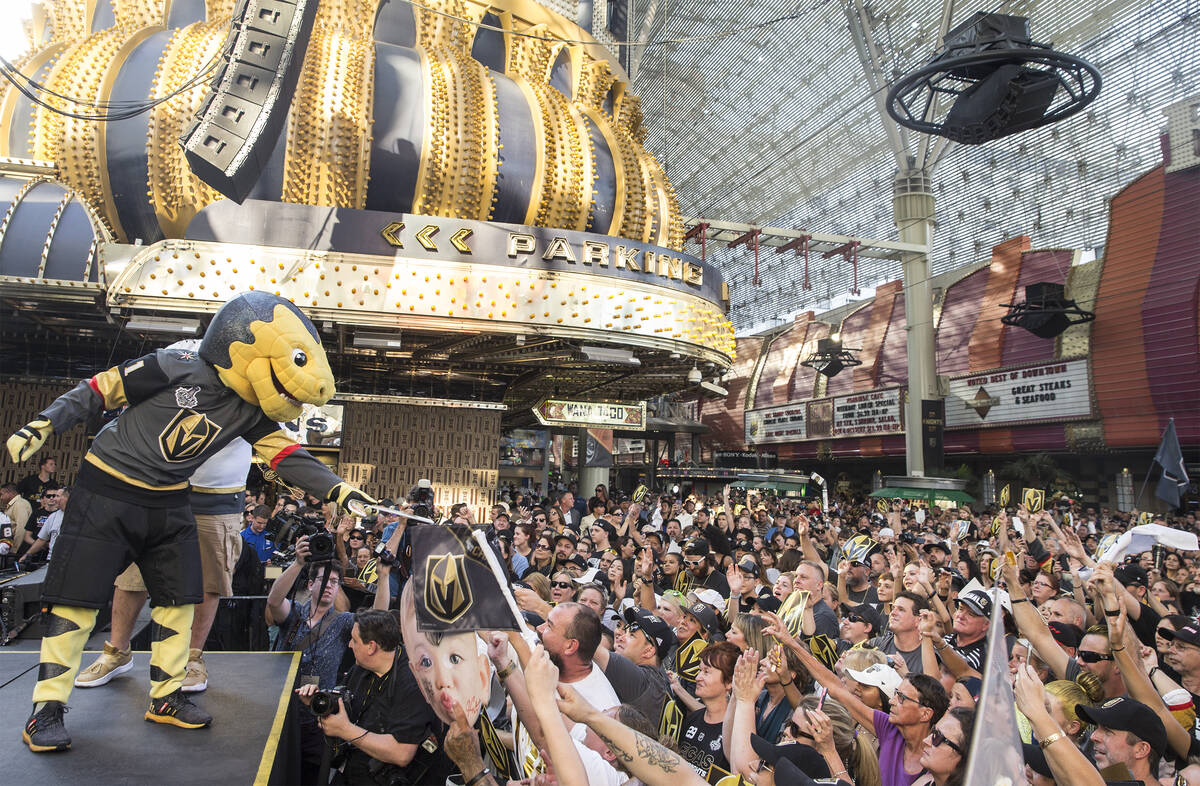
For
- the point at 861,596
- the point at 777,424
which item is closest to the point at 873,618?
the point at 861,596

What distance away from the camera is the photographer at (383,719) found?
3.59 m

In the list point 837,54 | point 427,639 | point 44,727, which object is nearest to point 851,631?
point 427,639

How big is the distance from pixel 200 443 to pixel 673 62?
4517 cm

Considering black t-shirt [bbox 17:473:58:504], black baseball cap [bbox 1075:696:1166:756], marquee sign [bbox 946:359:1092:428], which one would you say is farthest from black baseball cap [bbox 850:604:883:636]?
marquee sign [bbox 946:359:1092:428]

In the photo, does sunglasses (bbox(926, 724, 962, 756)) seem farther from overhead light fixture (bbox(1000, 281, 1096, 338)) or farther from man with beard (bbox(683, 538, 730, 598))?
overhead light fixture (bbox(1000, 281, 1096, 338))

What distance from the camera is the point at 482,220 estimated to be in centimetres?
1458

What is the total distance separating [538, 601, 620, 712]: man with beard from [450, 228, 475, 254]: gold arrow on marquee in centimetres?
Result: 1070

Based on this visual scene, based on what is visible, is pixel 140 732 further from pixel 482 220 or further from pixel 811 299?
pixel 811 299

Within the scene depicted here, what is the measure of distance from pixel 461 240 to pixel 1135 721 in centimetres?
1197

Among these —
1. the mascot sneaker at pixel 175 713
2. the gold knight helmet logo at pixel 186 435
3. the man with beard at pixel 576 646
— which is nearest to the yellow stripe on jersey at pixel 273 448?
the gold knight helmet logo at pixel 186 435

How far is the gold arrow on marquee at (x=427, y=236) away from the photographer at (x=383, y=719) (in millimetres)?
9993

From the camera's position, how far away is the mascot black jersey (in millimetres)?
3936

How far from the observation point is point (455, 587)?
3.16 metres

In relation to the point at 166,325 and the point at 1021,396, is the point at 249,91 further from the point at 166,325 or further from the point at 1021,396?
the point at 1021,396
